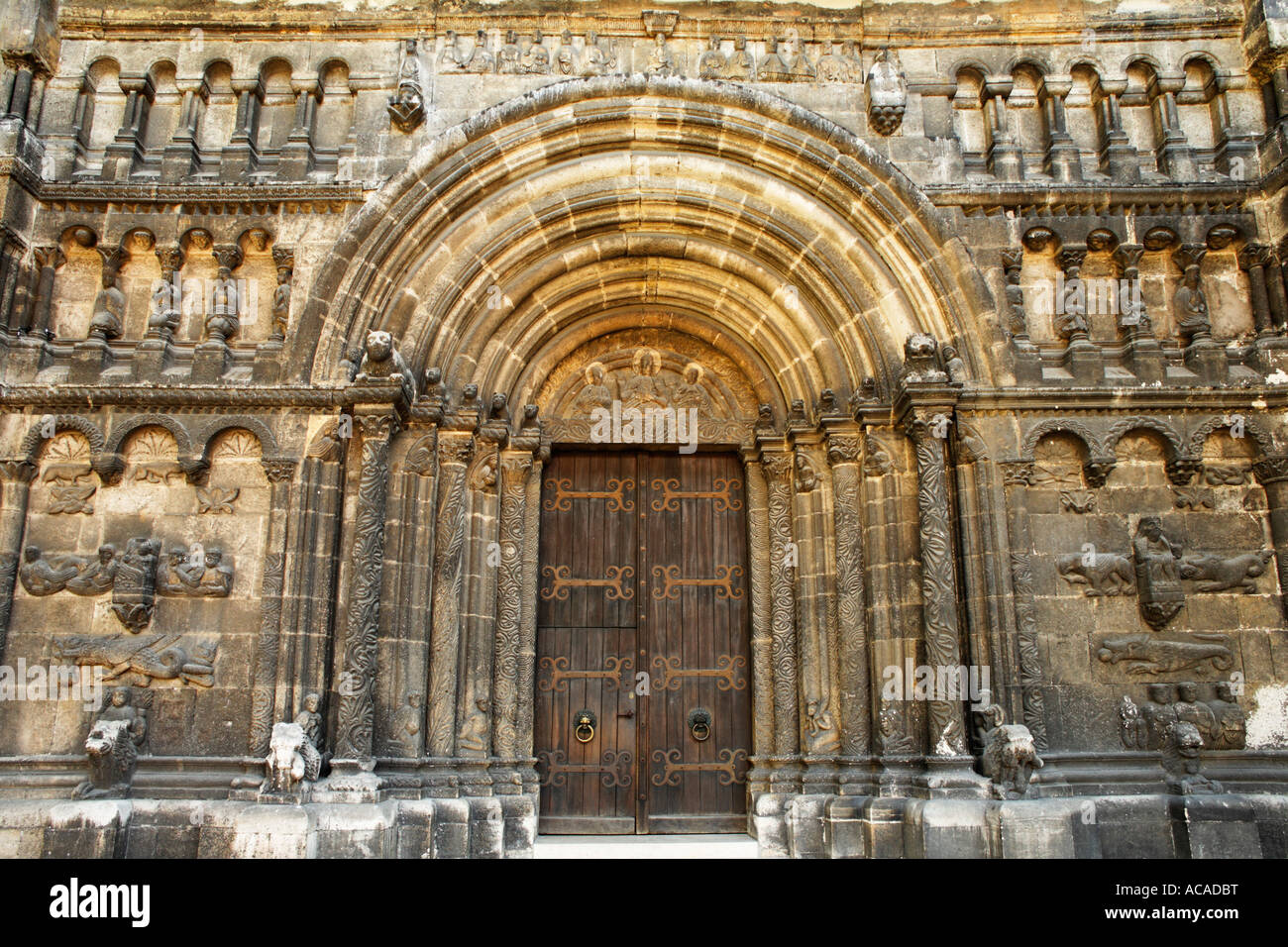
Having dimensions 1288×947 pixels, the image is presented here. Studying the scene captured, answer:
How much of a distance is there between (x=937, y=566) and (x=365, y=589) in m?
4.26

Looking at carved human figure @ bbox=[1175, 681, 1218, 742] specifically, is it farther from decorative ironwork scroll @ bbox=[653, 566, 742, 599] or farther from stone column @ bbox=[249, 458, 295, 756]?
stone column @ bbox=[249, 458, 295, 756]

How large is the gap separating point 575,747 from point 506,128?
5254 millimetres

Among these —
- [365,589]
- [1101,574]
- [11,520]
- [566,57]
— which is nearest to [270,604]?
[365,589]

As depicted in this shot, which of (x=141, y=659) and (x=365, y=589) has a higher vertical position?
(x=365, y=589)

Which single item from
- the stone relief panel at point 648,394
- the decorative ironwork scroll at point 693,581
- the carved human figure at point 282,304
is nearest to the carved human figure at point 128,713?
the carved human figure at point 282,304

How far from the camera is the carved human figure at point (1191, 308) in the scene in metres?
7.73

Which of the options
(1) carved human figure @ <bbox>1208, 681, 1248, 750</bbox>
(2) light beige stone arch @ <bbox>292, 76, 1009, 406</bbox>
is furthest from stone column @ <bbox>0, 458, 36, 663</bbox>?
(1) carved human figure @ <bbox>1208, 681, 1248, 750</bbox>

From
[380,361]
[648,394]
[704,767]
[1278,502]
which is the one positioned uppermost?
[648,394]

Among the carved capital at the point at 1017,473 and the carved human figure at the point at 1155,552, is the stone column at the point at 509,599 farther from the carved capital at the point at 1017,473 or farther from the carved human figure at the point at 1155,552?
the carved human figure at the point at 1155,552

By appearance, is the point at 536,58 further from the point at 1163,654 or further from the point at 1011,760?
the point at 1163,654

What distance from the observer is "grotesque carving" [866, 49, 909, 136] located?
8.05 m

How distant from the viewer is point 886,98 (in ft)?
26.4

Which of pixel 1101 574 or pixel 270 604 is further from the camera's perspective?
pixel 1101 574

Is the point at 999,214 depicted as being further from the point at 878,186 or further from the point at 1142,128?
the point at 1142,128
